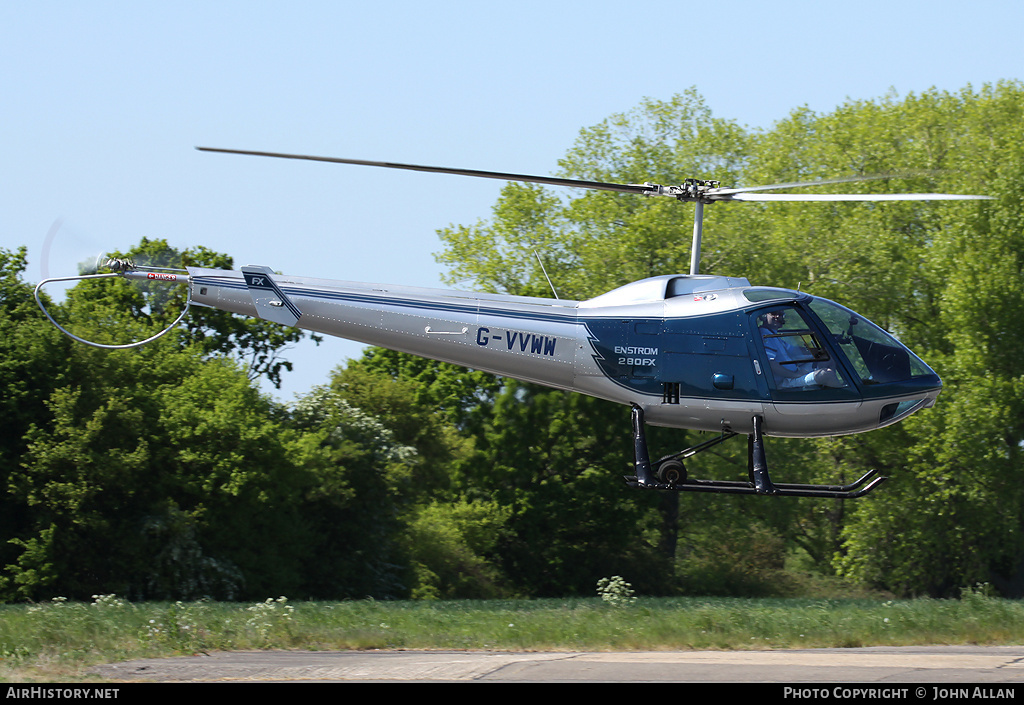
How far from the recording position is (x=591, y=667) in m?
16.7

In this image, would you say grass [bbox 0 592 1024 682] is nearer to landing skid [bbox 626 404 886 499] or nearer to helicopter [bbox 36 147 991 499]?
helicopter [bbox 36 147 991 499]

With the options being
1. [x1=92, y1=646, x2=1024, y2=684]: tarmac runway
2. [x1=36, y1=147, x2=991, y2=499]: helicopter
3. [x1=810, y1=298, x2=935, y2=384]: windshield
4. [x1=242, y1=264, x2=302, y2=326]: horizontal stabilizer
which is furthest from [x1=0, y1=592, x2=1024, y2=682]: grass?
[x1=810, y1=298, x2=935, y2=384]: windshield

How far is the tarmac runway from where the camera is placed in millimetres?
15211

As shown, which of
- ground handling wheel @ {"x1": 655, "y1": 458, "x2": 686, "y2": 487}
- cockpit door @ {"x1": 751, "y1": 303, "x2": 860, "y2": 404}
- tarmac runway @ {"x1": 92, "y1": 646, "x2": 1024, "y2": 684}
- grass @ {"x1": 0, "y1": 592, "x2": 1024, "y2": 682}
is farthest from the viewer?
grass @ {"x1": 0, "y1": 592, "x2": 1024, "y2": 682}

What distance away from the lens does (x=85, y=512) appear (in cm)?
3403

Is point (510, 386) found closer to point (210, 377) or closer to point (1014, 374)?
point (210, 377)

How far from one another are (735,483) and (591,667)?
12.6 ft

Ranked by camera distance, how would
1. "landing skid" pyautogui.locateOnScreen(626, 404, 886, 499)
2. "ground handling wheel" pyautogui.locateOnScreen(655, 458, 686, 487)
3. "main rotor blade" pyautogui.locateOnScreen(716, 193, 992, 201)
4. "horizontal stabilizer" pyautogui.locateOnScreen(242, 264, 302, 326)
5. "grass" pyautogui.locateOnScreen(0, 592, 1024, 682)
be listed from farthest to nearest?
1. "grass" pyautogui.locateOnScreen(0, 592, 1024, 682)
2. "horizontal stabilizer" pyautogui.locateOnScreen(242, 264, 302, 326)
3. "ground handling wheel" pyautogui.locateOnScreen(655, 458, 686, 487)
4. "landing skid" pyautogui.locateOnScreen(626, 404, 886, 499)
5. "main rotor blade" pyautogui.locateOnScreen(716, 193, 992, 201)

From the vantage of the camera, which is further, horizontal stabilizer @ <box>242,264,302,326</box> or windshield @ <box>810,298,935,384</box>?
horizontal stabilizer @ <box>242,264,302,326</box>

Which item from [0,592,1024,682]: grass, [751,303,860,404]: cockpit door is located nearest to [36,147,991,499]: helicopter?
[751,303,860,404]: cockpit door

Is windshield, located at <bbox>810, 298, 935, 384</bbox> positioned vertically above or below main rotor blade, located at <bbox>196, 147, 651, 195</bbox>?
below

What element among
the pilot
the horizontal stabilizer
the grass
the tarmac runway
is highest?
the horizontal stabilizer

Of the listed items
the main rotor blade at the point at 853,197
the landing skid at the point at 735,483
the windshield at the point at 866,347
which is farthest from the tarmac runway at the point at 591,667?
the main rotor blade at the point at 853,197

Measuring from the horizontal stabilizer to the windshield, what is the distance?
7.03 meters
